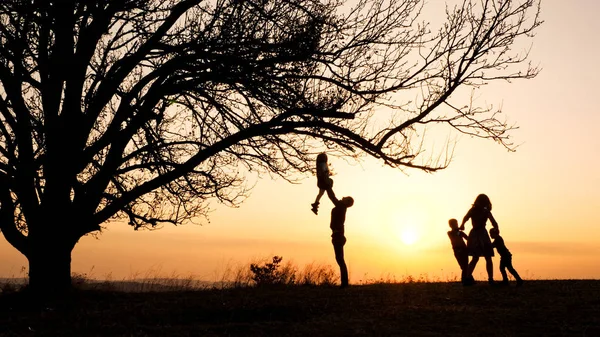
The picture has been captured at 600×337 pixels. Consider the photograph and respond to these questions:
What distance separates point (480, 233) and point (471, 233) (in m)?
0.20

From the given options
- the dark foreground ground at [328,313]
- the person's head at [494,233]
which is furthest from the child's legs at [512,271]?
the person's head at [494,233]

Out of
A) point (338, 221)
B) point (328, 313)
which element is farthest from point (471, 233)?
point (328, 313)

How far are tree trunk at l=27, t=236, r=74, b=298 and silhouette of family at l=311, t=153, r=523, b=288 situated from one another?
17.8 feet

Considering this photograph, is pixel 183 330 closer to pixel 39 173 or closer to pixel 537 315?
pixel 537 315

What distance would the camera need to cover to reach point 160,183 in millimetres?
13555

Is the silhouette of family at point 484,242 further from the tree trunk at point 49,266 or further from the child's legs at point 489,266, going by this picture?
the tree trunk at point 49,266

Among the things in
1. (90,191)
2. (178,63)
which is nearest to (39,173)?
(90,191)

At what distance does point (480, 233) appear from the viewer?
526 inches

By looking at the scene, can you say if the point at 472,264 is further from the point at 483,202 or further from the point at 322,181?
the point at 322,181

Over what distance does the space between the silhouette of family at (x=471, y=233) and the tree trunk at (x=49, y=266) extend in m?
5.44

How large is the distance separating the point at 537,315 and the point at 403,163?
519cm

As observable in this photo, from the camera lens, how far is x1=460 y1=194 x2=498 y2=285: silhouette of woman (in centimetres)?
1327

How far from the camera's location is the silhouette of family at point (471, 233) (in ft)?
41.9

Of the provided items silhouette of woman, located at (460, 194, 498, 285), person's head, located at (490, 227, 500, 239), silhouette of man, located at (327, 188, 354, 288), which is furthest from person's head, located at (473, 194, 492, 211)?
silhouette of man, located at (327, 188, 354, 288)
